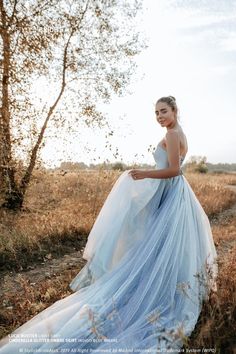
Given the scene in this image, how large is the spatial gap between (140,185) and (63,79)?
8.48 m

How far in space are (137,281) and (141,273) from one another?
0.11 metres

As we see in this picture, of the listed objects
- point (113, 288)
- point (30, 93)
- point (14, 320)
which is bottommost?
point (14, 320)

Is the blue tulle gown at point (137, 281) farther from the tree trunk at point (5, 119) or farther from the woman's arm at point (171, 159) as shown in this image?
the tree trunk at point (5, 119)

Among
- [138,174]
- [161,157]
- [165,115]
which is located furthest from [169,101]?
[138,174]

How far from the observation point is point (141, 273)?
4.44m

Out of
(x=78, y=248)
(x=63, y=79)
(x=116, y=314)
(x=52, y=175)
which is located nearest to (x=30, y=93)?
(x=63, y=79)

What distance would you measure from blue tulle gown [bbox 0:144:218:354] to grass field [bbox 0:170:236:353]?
27cm

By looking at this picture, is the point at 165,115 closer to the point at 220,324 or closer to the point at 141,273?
the point at 141,273

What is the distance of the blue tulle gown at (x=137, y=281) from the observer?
3.56 metres

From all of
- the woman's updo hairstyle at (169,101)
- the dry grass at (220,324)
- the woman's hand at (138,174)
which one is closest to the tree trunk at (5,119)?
the woman's hand at (138,174)

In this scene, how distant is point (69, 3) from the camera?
1212 cm

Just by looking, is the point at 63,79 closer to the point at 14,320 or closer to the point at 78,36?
the point at 78,36

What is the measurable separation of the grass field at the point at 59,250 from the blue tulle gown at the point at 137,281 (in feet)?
0.87

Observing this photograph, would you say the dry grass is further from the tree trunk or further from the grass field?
the tree trunk
